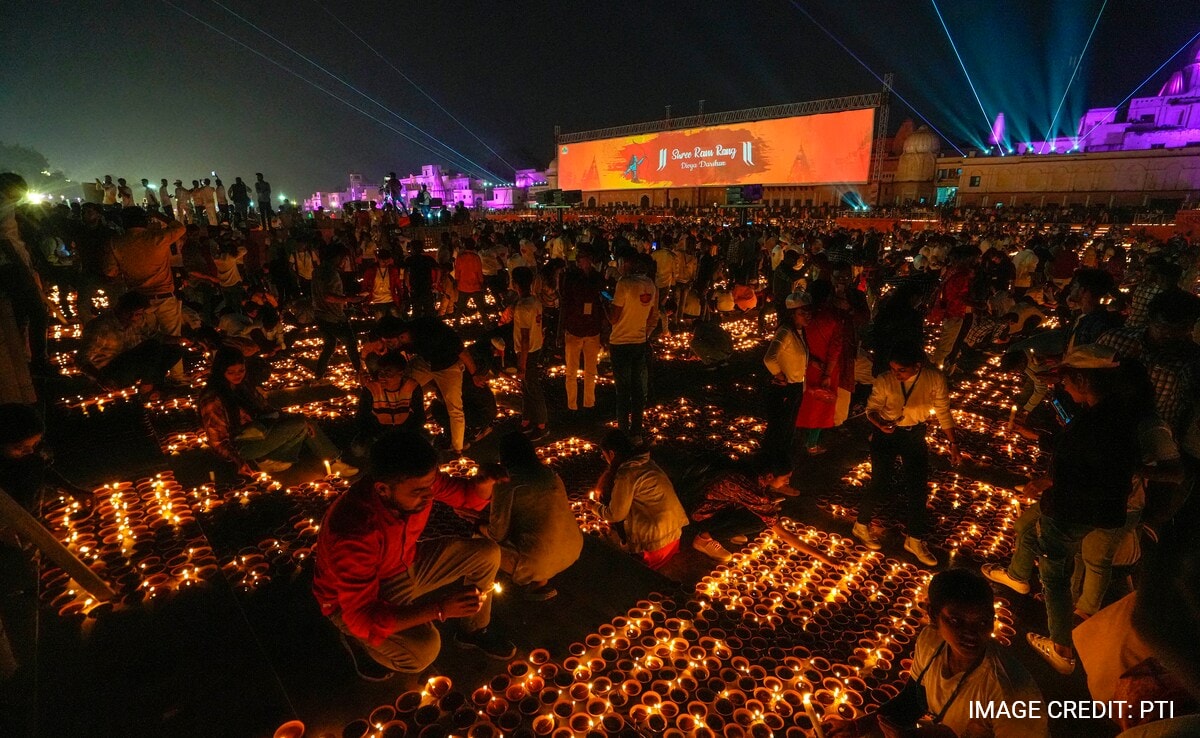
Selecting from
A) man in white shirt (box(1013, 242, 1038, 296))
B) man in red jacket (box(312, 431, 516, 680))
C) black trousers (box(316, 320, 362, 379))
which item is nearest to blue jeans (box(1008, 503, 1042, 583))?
man in red jacket (box(312, 431, 516, 680))

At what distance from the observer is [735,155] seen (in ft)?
123

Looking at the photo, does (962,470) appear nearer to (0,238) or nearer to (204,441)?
(204,441)

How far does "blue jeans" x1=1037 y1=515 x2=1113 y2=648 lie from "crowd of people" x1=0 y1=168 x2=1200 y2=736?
1 cm

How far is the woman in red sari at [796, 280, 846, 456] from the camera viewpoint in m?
4.52

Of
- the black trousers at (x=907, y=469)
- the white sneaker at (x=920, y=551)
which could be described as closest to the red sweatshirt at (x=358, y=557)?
the black trousers at (x=907, y=469)

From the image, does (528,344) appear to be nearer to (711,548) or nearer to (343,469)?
Answer: (343,469)

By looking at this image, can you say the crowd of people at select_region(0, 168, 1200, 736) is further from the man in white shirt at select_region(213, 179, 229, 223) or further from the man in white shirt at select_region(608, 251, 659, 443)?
the man in white shirt at select_region(213, 179, 229, 223)

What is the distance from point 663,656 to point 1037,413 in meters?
4.10

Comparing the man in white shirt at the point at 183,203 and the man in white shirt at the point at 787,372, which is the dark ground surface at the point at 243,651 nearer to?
the man in white shirt at the point at 787,372

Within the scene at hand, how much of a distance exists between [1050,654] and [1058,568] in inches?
22.1

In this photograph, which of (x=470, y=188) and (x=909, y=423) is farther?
(x=470, y=188)

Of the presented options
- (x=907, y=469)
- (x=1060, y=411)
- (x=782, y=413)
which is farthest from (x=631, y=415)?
(x=1060, y=411)

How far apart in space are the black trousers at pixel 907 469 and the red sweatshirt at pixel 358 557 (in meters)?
3.19

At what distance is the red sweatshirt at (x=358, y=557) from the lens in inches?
88.6
